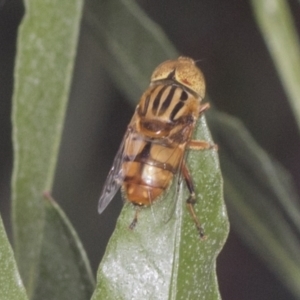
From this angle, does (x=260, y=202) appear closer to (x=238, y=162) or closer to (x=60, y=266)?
(x=238, y=162)

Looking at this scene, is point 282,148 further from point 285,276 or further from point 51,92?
point 51,92

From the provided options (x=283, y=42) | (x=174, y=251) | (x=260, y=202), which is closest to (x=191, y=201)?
(x=174, y=251)

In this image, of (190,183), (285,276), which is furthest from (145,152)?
(285,276)

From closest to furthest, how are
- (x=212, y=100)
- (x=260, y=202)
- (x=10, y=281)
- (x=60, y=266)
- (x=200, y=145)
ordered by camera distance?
(x=10, y=281) → (x=200, y=145) → (x=60, y=266) → (x=260, y=202) → (x=212, y=100)

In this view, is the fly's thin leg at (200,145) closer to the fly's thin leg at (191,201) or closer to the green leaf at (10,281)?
the fly's thin leg at (191,201)

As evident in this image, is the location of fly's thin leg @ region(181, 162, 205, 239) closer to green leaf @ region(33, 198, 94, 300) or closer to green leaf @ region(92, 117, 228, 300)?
green leaf @ region(92, 117, 228, 300)
